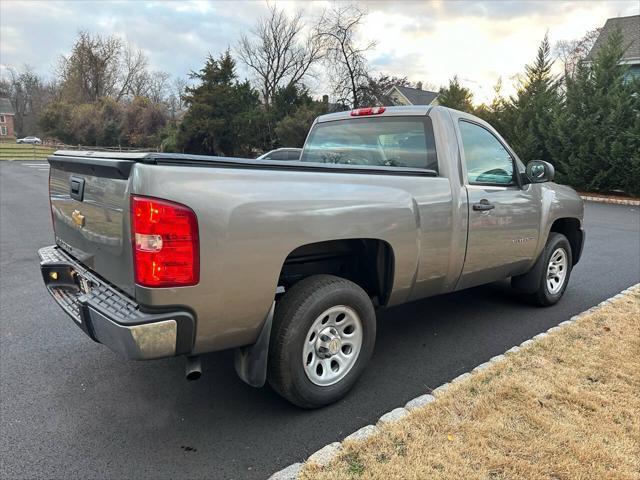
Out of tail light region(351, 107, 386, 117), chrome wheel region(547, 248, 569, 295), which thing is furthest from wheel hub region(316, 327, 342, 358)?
chrome wheel region(547, 248, 569, 295)

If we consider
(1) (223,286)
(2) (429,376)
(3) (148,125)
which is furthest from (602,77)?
(3) (148,125)

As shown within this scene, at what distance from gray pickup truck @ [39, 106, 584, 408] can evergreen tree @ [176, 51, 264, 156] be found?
81.6 feet

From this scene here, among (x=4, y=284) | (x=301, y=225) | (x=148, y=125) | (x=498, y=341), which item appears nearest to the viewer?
(x=301, y=225)

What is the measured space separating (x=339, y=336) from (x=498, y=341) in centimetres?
183

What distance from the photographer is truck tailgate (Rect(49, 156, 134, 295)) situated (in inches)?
91.2

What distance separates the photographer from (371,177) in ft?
9.94

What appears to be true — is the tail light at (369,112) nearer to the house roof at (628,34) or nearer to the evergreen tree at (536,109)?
the evergreen tree at (536,109)

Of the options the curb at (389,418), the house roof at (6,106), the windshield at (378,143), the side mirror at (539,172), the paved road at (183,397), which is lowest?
the paved road at (183,397)

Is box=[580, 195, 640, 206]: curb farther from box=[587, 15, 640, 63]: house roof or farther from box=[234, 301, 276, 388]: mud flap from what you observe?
box=[234, 301, 276, 388]: mud flap

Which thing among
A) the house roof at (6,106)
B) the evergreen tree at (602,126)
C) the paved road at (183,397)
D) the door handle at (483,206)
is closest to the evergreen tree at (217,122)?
the evergreen tree at (602,126)

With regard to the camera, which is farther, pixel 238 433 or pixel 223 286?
pixel 238 433

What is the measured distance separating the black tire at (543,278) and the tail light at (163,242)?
3.71 m

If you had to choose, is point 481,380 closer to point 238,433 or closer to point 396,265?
point 396,265

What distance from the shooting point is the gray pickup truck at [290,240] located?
2.23 m
